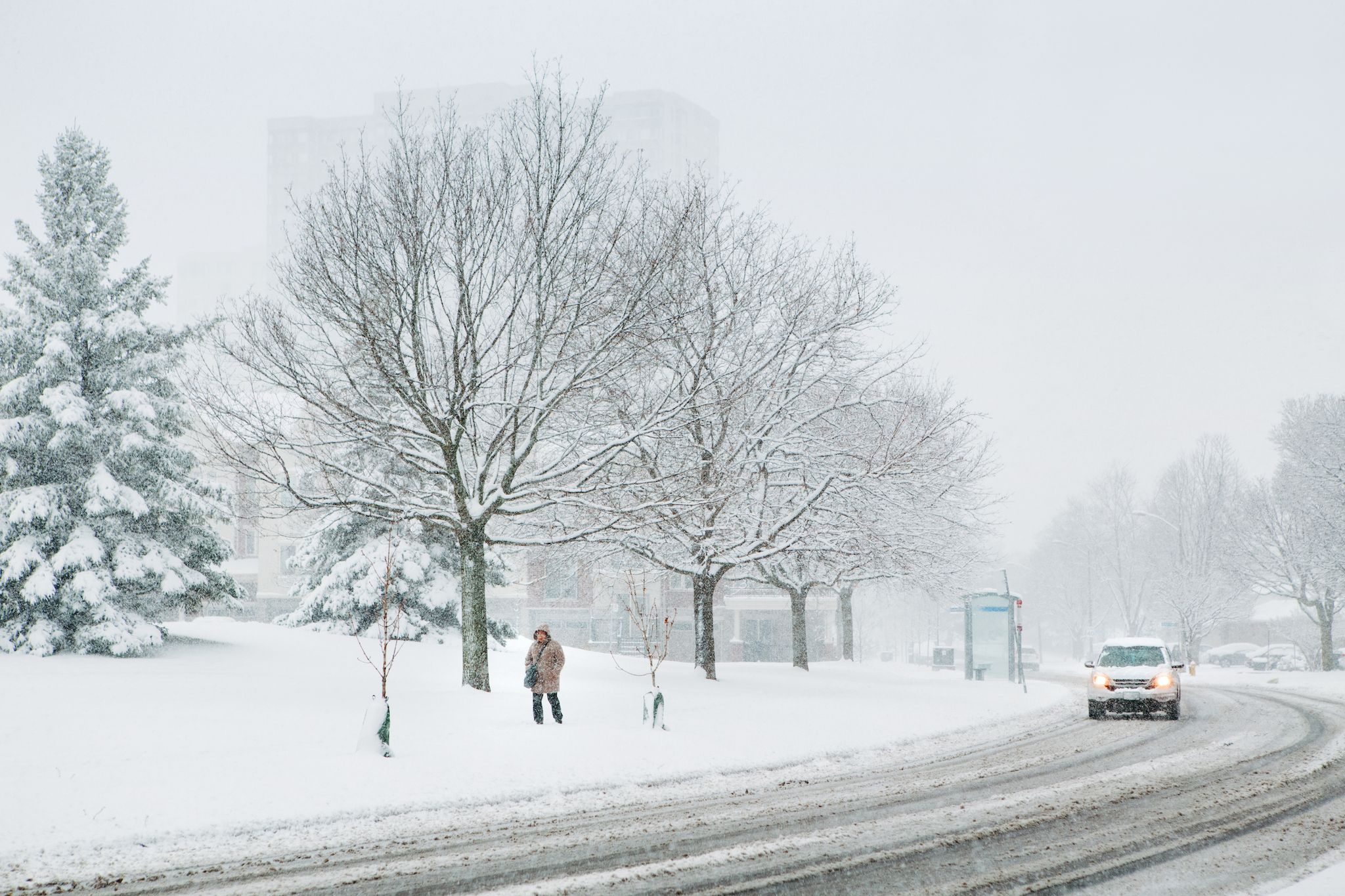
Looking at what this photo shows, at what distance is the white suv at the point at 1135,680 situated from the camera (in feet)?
64.2

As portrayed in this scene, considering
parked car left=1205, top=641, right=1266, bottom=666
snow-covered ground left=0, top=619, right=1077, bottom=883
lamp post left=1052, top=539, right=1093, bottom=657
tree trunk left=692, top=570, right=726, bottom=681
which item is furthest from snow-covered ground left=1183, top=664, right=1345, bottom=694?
lamp post left=1052, top=539, right=1093, bottom=657

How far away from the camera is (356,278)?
1614cm

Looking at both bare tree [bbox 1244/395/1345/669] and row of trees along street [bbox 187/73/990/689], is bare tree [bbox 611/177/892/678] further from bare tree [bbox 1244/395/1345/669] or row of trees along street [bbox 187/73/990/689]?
bare tree [bbox 1244/395/1345/669]

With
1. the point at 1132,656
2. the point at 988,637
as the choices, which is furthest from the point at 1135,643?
the point at 988,637

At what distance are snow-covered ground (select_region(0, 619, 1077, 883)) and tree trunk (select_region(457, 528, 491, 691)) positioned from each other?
14.8 inches

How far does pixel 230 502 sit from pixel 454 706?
8230 mm

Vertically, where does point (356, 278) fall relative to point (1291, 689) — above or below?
above

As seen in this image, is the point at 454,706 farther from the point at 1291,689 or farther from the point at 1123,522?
the point at 1123,522

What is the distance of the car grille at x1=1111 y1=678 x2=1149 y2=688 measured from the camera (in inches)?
779

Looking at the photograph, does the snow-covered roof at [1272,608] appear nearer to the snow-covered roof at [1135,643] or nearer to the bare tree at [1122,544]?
the bare tree at [1122,544]

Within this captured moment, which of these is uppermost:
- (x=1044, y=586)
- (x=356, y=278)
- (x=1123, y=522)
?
(x=356, y=278)

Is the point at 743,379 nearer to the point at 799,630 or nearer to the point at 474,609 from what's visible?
the point at 474,609

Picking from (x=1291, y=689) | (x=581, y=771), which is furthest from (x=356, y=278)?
(x=1291, y=689)

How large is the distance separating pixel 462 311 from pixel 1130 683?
14060mm
